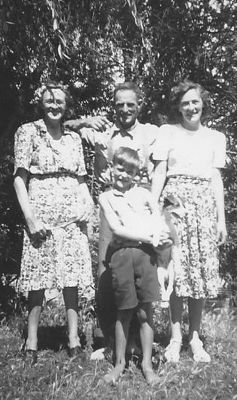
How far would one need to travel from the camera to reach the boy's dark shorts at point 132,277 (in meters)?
4.04

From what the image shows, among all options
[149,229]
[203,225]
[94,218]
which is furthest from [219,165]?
[94,218]

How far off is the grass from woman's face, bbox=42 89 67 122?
1.90m

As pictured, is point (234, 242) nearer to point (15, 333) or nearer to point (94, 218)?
point (94, 218)

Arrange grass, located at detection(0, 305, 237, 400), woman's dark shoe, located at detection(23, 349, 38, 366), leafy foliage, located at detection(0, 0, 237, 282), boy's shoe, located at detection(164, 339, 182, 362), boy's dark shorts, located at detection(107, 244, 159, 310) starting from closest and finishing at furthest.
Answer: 1. grass, located at detection(0, 305, 237, 400)
2. boy's dark shorts, located at detection(107, 244, 159, 310)
3. woman's dark shoe, located at detection(23, 349, 38, 366)
4. boy's shoe, located at detection(164, 339, 182, 362)
5. leafy foliage, located at detection(0, 0, 237, 282)

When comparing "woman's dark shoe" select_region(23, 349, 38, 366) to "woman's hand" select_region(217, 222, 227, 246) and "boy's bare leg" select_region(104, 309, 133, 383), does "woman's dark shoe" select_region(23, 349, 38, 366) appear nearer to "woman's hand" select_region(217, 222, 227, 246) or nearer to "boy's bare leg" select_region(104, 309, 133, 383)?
"boy's bare leg" select_region(104, 309, 133, 383)

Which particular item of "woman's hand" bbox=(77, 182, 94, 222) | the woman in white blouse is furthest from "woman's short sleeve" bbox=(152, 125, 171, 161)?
"woman's hand" bbox=(77, 182, 94, 222)

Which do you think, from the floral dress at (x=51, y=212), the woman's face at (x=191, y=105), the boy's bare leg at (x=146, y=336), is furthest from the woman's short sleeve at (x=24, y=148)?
the boy's bare leg at (x=146, y=336)

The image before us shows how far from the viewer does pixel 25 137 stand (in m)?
4.43

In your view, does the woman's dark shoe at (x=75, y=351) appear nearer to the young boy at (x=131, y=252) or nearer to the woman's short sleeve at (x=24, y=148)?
the young boy at (x=131, y=252)

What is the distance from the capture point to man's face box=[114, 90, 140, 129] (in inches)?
174

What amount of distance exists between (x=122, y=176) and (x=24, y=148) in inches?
33.0


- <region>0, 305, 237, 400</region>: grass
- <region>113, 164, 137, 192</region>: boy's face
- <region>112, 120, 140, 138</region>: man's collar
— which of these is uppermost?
<region>112, 120, 140, 138</region>: man's collar

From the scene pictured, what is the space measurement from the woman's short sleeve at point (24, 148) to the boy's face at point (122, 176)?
2.36 ft

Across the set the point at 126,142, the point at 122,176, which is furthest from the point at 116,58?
the point at 122,176
